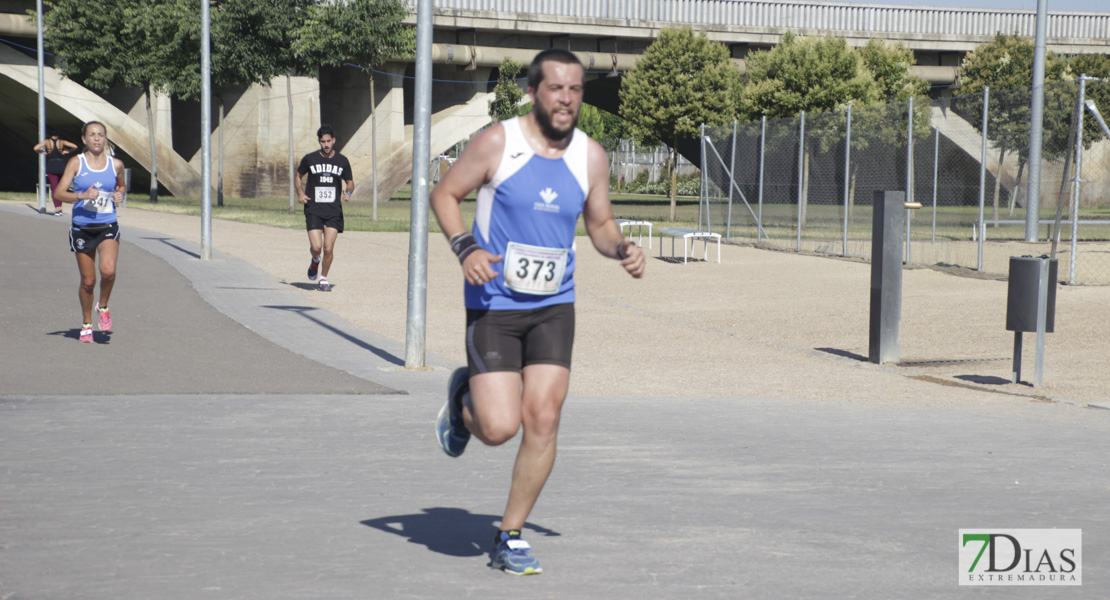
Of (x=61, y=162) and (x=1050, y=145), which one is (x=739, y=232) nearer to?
(x=1050, y=145)

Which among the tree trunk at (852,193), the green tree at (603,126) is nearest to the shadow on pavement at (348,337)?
the tree trunk at (852,193)

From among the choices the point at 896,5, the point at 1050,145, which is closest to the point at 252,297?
the point at 1050,145

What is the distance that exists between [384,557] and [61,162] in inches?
1366

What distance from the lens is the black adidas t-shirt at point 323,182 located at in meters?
15.0

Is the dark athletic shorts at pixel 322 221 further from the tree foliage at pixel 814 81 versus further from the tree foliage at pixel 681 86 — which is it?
the tree foliage at pixel 681 86

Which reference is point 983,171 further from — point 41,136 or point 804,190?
point 41,136

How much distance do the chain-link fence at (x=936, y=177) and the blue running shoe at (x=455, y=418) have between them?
11.7 meters

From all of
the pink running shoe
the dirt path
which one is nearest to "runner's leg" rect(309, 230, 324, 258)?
the dirt path

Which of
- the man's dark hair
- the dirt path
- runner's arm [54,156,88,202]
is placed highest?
the man's dark hair

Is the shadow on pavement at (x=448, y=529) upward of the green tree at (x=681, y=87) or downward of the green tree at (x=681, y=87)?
downward

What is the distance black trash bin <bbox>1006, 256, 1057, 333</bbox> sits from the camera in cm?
930

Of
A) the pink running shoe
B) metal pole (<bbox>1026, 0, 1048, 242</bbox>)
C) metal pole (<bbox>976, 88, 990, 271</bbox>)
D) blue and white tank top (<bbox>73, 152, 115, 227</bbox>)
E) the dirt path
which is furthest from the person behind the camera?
metal pole (<bbox>1026, 0, 1048, 242</bbox>)

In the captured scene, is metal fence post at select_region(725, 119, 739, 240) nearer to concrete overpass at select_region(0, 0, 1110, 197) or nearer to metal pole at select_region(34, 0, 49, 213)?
metal pole at select_region(34, 0, 49, 213)

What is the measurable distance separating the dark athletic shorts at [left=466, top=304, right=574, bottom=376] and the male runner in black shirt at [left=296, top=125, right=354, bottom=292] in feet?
35.8
